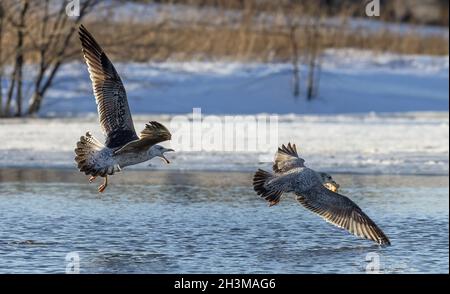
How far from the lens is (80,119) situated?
18.7 meters

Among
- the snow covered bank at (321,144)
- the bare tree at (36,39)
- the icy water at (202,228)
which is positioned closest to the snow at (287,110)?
the snow covered bank at (321,144)

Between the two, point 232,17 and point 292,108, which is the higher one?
point 232,17

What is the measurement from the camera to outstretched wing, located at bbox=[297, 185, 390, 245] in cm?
824

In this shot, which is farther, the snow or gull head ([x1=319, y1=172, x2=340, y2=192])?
the snow

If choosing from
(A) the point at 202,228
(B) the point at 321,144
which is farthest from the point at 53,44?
(A) the point at 202,228

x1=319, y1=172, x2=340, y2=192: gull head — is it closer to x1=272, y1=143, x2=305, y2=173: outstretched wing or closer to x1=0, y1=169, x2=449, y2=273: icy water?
x1=272, y1=143, x2=305, y2=173: outstretched wing

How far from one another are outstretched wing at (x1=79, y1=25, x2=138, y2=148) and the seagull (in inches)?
48.1

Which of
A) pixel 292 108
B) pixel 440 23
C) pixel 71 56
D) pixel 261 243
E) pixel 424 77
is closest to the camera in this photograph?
pixel 261 243

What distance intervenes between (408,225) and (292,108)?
1158cm

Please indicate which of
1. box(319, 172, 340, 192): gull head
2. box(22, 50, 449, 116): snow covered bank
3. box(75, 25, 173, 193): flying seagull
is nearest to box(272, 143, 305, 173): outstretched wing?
box(319, 172, 340, 192): gull head

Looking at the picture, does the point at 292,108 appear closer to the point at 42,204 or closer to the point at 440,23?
the point at 42,204
